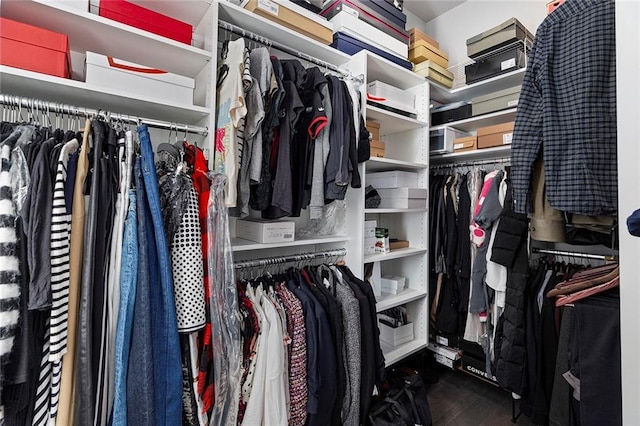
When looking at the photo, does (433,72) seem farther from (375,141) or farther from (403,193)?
(403,193)

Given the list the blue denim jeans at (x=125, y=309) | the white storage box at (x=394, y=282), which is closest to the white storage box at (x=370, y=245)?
the white storage box at (x=394, y=282)

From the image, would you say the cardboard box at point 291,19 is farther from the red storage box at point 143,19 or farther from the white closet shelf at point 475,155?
the white closet shelf at point 475,155

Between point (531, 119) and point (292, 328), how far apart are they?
1143mm

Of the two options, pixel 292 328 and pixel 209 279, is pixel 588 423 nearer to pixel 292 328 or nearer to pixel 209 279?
pixel 292 328

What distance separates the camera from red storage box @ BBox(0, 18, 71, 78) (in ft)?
2.97

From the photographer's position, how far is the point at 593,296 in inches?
49.2

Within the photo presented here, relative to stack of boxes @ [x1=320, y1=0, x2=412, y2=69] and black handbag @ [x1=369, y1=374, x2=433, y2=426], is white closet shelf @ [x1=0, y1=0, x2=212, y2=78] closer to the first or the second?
stack of boxes @ [x1=320, y1=0, x2=412, y2=69]

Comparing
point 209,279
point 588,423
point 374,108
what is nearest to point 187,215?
point 209,279

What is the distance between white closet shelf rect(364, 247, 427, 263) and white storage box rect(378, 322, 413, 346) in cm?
49

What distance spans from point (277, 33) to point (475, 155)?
1547mm

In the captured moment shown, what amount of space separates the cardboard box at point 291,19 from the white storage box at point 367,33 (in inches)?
6.3

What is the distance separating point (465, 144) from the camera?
2123 millimetres

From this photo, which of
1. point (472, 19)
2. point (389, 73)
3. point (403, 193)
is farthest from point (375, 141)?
point (472, 19)

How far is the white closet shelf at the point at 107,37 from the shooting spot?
3.26 ft
